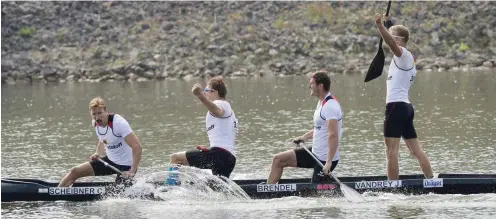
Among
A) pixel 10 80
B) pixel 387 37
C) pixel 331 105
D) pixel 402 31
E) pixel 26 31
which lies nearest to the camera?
pixel 387 37

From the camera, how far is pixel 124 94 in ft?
139

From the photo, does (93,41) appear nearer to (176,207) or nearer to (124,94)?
(124,94)

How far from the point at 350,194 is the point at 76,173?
4.33 meters

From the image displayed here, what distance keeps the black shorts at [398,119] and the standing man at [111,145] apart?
3784 millimetres

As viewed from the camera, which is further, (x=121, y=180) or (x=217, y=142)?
(x=121, y=180)

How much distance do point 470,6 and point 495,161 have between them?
35699mm

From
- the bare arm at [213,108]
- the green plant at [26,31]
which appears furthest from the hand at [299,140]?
the green plant at [26,31]

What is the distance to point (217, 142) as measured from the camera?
1683 centimetres

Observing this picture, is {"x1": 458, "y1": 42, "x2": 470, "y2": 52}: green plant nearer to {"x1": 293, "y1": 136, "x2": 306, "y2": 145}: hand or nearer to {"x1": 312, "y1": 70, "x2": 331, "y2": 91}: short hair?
{"x1": 293, "y1": 136, "x2": 306, "y2": 145}: hand

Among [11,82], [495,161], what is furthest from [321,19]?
[495,161]

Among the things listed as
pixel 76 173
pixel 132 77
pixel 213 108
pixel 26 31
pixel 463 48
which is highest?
pixel 26 31

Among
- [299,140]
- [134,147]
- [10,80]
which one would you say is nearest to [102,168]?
[134,147]

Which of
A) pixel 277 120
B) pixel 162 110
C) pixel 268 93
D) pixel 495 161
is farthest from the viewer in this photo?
pixel 268 93

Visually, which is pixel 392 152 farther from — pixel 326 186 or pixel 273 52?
pixel 273 52
